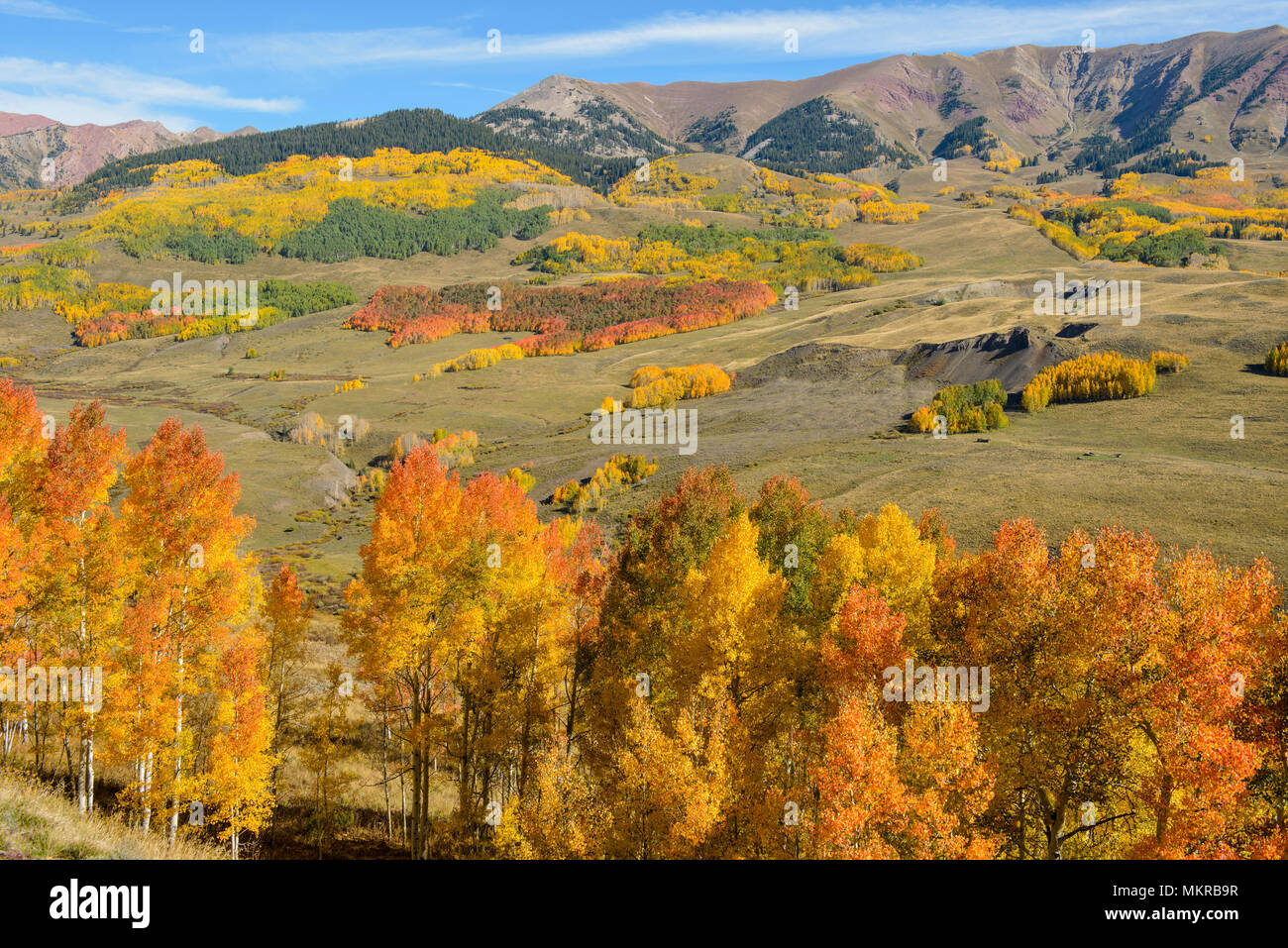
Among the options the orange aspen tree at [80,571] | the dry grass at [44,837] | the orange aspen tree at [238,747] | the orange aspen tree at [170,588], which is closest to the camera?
the dry grass at [44,837]

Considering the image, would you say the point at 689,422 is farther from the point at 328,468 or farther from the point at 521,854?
the point at 521,854

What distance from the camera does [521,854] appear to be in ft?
87.6

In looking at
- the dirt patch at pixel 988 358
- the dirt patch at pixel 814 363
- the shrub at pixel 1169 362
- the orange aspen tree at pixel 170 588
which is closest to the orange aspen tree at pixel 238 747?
the orange aspen tree at pixel 170 588

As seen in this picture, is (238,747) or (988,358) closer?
(238,747)

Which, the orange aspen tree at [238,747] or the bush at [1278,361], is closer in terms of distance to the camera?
the orange aspen tree at [238,747]

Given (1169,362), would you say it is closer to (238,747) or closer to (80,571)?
(238,747)

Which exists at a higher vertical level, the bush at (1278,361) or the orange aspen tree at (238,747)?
the bush at (1278,361)

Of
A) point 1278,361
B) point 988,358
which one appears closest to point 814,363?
point 988,358

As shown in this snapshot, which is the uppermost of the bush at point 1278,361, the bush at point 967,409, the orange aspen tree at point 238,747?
the bush at point 1278,361

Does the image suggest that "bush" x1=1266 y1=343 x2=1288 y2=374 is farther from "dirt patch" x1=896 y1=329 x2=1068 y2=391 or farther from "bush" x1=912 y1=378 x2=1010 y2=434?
"bush" x1=912 y1=378 x2=1010 y2=434

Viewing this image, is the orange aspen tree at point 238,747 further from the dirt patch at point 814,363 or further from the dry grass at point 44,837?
the dirt patch at point 814,363

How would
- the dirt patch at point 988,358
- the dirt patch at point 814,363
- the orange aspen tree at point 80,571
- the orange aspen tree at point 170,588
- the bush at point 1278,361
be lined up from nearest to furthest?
the orange aspen tree at point 170,588 → the orange aspen tree at point 80,571 → the bush at point 1278,361 → the dirt patch at point 988,358 → the dirt patch at point 814,363

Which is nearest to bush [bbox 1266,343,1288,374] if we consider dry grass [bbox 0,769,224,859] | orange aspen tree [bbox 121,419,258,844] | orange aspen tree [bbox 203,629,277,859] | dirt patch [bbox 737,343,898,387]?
dirt patch [bbox 737,343,898,387]

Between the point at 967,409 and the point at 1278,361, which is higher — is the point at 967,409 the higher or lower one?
the lower one
